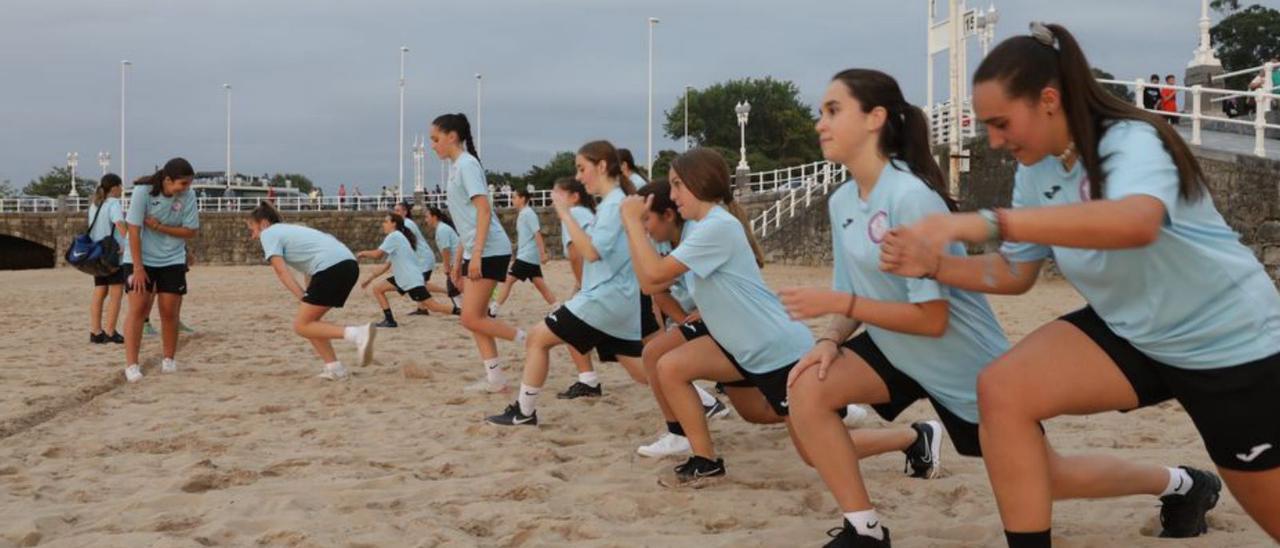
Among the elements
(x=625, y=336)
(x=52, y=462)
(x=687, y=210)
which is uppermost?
(x=687, y=210)

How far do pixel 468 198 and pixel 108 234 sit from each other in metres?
5.01

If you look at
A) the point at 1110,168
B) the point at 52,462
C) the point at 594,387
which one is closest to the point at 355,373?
the point at 594,387

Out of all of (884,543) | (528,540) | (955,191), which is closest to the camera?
(884,543)

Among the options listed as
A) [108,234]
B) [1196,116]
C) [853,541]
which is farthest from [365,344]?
[1196,116]

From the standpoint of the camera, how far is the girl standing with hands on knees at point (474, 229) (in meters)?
7.05

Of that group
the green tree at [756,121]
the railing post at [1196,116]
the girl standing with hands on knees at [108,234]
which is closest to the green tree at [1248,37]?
the green tree at [756,121]

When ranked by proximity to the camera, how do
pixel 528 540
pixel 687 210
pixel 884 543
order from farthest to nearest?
pixel 687 210 < pixel 528 540 < pixel 884 543

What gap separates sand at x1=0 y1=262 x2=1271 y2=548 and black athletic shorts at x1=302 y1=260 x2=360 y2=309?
600mm

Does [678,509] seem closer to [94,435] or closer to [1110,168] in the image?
[1110,168]

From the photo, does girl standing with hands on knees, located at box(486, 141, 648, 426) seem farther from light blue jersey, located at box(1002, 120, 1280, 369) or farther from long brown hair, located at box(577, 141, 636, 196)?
light blue jersey, located at box(1002, 120, 1280, 369)

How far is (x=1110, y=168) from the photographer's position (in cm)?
240

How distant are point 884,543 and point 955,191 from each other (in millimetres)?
19003

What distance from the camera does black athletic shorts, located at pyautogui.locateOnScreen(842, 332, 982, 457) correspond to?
10.6 ft

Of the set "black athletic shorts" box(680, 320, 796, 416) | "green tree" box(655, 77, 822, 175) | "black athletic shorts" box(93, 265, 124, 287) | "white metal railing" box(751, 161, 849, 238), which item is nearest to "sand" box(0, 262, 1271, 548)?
"black athletic shorts" box(680, 320, 796, 416)
